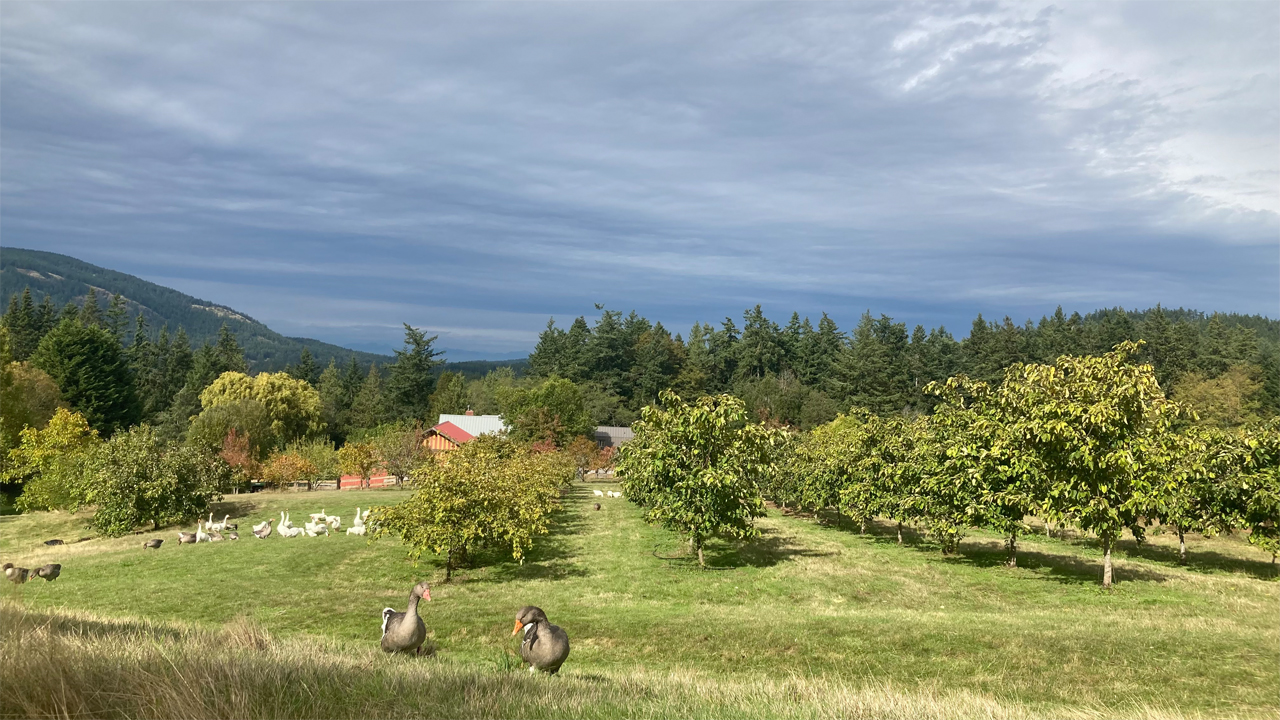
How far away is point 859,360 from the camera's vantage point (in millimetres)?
92000

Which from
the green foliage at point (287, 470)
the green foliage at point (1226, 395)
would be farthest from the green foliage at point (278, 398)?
the green foliage at point (1226, 395)

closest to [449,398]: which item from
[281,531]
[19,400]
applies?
[19,400]

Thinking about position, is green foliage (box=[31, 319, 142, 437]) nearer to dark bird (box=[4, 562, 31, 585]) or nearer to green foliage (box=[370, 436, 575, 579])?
dark bird (box=[4, 562, 31, 585])

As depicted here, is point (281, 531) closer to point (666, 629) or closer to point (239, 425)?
point (666, 629)

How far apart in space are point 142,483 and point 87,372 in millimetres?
44855

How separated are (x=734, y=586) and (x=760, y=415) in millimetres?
61744

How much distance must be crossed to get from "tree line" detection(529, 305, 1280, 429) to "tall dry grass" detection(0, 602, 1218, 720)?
6937 cm

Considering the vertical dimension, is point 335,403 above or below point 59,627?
below

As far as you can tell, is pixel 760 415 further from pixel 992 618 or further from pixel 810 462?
pixel 992 618

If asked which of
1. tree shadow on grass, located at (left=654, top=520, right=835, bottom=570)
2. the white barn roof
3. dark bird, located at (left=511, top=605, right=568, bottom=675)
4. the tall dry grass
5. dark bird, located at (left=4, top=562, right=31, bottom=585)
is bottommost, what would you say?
dark bird, located at (left=4, top=562, right=31, bottom=585)

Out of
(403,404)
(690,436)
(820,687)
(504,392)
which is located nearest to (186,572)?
(690,436)

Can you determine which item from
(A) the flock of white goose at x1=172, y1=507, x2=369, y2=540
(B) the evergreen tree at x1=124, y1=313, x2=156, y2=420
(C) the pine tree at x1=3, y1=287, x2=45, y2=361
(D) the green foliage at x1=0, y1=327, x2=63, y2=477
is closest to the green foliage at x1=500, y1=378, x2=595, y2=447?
(A) the flock of white goose at x1=172, y1=507, x2=369, y2=540

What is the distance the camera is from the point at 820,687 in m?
7.94

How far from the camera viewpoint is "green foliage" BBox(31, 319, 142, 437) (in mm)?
66188
